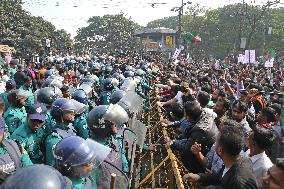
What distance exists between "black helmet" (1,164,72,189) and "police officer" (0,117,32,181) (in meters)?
1.26

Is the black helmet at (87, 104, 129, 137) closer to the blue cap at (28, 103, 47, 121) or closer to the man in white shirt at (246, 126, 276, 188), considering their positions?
the blue cap at (28, 103, 47, 121)

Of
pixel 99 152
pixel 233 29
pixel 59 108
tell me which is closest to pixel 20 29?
pixel 233 29

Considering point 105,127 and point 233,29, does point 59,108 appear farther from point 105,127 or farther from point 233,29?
point 233,29

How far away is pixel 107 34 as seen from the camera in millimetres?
80125

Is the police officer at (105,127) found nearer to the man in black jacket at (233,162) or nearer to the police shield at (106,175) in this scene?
the police shield at (106,175)

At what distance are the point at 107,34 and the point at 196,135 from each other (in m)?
76.8

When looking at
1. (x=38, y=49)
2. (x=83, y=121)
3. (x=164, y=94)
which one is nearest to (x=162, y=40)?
(x=38, y=49)

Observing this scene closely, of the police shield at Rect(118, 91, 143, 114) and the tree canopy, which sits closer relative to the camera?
the police shield at Rect(118, 91, 143, 114)

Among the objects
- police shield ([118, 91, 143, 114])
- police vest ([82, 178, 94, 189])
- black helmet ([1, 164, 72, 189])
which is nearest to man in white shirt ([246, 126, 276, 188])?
police vest ([82, 178, 94, 189])

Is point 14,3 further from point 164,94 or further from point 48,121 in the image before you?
point 48,121

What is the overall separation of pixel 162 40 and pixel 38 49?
2482cm

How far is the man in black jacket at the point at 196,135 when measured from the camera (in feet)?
16.4

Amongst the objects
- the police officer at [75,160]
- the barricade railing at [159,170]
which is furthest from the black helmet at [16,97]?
the police officer at [75,160]

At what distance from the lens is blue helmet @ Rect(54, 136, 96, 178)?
2988mm
